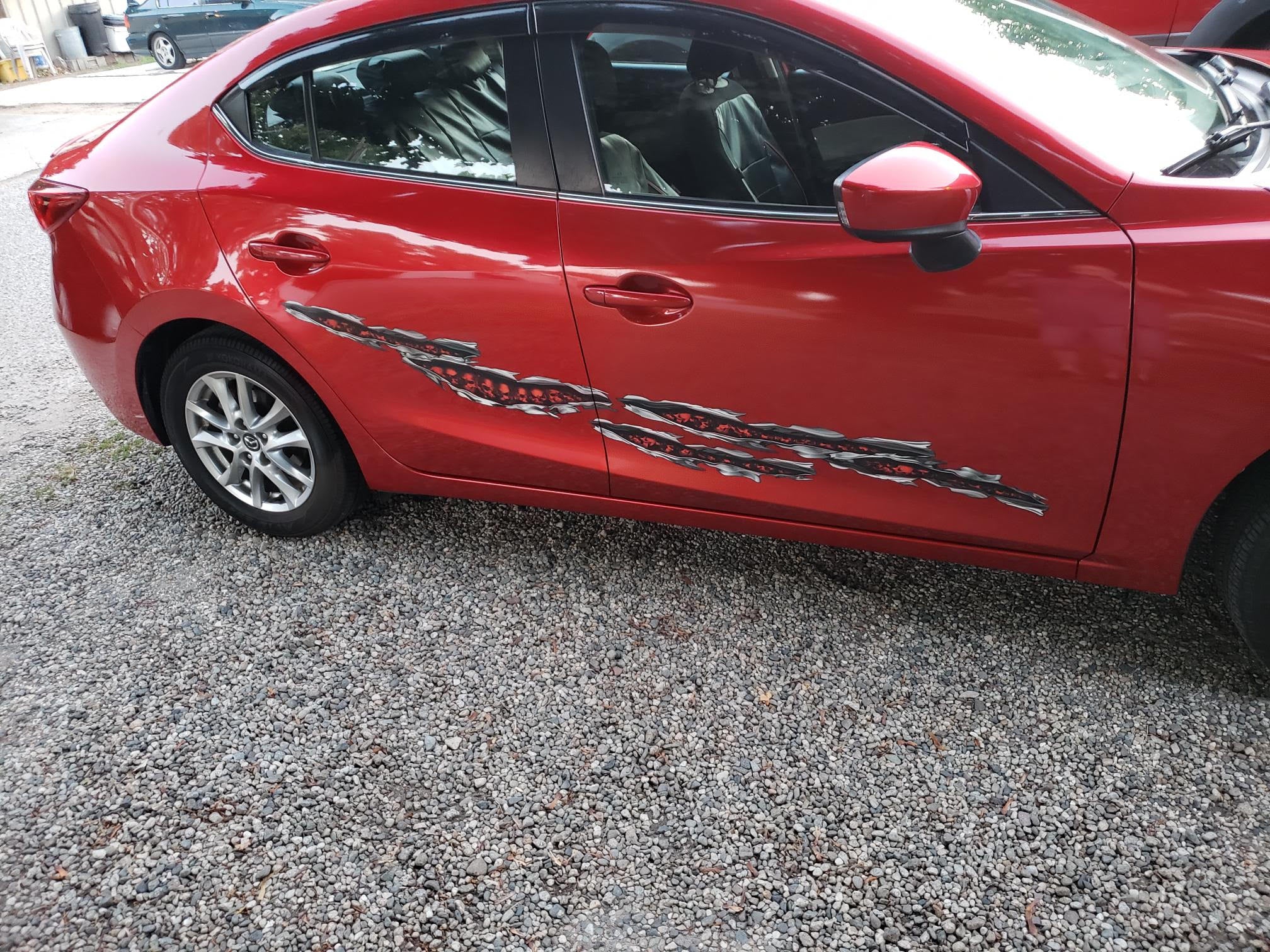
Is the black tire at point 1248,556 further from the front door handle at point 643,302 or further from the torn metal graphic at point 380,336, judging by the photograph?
the torn metal graphic at point 380,336

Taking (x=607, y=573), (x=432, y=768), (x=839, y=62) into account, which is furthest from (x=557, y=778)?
(x=839, y=62)

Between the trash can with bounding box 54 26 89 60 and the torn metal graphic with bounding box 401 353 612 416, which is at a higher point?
the trash can with bounding box 54 26 89 60

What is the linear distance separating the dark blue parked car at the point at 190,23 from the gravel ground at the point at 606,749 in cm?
1253

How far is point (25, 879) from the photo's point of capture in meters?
2.05

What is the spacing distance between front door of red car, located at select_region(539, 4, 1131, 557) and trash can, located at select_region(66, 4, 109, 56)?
17.7 meters

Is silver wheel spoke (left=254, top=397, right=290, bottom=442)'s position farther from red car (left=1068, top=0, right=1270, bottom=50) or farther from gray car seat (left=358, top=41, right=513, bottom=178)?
red car (left=1068, top=0, right=1270, bottom=50)

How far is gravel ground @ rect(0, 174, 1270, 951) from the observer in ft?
6.28

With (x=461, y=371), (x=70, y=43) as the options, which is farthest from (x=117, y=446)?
(x=70, y=43)

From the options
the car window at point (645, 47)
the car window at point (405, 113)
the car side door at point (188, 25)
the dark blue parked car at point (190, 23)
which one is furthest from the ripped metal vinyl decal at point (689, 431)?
the car side door at point (188, 25)

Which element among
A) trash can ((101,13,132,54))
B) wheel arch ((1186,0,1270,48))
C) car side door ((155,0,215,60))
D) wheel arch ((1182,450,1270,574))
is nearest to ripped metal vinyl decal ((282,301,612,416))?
wheel arch ((1182,450,1270,574))

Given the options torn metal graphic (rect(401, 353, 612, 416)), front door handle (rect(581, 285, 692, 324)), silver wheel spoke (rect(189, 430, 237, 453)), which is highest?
front door handle (rect(581, 285, 692, 324))

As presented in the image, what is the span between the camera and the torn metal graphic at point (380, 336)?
2.50 m

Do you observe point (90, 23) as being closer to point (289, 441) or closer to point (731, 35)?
point (289, 441)

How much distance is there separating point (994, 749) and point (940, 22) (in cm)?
164
